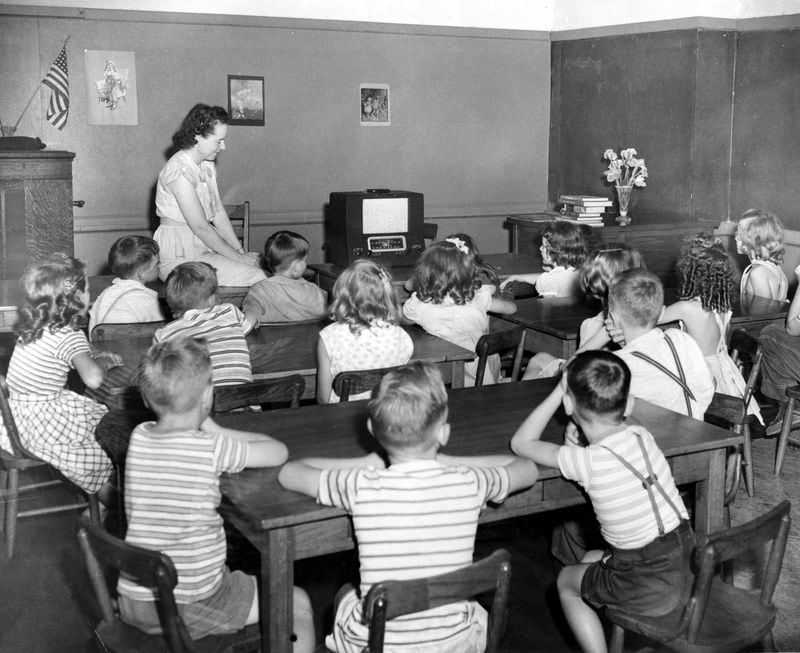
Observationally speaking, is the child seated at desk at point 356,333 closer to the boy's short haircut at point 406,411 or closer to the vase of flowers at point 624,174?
the boy's short haircut at point 406,411

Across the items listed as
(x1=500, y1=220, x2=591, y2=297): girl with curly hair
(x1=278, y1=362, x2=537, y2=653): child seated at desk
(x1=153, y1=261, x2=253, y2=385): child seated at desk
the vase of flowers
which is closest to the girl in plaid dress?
(x1=153, y1=261, x2=253, y2=385): child seated at desk

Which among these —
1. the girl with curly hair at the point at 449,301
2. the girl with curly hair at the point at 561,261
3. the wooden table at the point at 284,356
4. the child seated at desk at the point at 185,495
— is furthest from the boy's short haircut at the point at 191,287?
the girl with curly hair at the point at 561,261

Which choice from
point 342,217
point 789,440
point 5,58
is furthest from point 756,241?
point 5,58

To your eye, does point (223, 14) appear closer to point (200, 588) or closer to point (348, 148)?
point (348, 148)

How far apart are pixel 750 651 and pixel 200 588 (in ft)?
5.17

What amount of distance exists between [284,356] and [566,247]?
1957 mm

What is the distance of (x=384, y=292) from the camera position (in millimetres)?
3490

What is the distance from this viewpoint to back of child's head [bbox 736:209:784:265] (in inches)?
188

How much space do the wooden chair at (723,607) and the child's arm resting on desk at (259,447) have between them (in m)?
0.89

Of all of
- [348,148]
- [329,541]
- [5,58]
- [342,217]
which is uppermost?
[5,58]

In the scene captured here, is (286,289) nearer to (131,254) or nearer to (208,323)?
(131,254)

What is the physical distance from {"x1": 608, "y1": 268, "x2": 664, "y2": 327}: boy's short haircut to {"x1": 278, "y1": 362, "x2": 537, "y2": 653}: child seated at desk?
3.46 feet

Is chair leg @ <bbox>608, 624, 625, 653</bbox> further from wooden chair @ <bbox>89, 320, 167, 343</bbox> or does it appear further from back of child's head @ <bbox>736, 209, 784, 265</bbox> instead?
back of child's head @ <bbox>736, 209, 784, 265</bbox>

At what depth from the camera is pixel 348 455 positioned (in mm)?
2469
